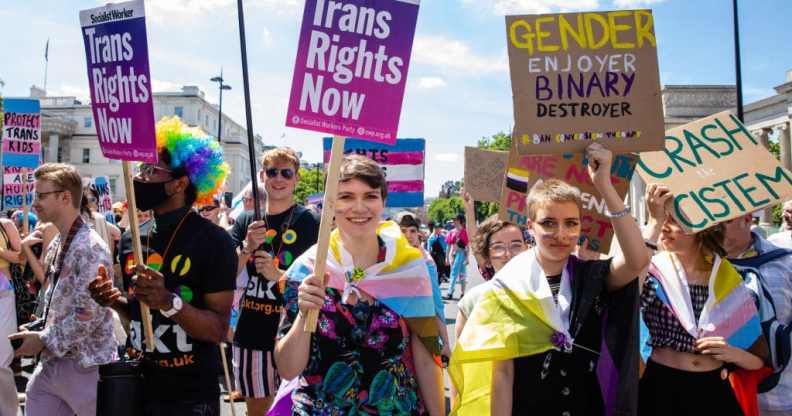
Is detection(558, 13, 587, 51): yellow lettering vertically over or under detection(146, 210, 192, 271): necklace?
over

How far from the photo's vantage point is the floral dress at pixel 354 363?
9.00 ft

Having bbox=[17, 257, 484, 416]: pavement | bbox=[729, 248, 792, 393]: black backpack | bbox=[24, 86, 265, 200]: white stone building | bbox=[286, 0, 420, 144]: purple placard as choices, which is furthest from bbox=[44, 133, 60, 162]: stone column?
bbox=[729, 248, 792, 393]: black backpack

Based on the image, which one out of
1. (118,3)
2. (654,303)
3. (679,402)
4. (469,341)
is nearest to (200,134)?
(118,3)

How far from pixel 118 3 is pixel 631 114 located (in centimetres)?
273

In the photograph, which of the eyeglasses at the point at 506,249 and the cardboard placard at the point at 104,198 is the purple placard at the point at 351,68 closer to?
the eyeglasses at the point at 506,249

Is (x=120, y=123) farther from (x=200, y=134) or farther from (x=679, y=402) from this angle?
(x=679, y=402)

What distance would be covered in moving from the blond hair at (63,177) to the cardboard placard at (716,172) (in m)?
3.37

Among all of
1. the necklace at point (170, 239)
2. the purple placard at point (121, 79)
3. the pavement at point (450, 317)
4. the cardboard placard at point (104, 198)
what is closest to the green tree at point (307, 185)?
the pavement at point (450, 317)

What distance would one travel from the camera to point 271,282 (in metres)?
4.66

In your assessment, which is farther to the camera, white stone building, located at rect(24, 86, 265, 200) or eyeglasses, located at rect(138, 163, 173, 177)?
white stone building, located at rect(24, 86, 265, 200)

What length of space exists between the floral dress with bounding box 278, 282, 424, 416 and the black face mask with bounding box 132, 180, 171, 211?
38.4 inches

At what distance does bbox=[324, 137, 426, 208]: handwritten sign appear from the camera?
25.7ft

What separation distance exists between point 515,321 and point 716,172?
5.38ft

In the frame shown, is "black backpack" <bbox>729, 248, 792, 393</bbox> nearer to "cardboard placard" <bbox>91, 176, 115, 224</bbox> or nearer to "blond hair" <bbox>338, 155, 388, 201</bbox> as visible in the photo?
"blond hair" <bbox>338, 155, 388, 201</bbox>
